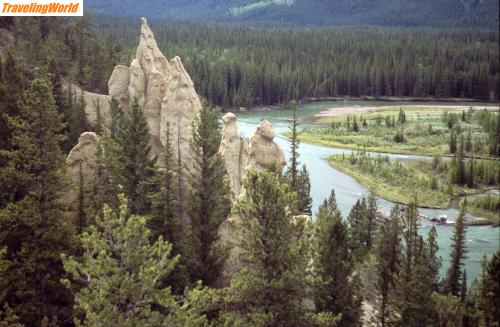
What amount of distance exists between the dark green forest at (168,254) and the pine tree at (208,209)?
0.24 ft

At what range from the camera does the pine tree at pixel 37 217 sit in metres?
26.2

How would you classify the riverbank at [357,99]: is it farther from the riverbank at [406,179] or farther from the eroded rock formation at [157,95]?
the eroded rock formation at [157,95]

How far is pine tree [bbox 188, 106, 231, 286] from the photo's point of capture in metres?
31.8

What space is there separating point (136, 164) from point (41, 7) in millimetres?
11469

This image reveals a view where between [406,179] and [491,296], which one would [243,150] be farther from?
[406,179]

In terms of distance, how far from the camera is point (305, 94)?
179 meters

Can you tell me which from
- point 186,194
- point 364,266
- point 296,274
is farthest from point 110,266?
point 364,266

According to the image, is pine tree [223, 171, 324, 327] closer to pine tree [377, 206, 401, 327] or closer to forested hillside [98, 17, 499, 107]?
pine tree [377, 206, 401, 327]

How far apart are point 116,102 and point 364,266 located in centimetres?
2873

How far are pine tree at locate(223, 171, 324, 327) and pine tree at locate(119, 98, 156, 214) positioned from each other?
39.0ft

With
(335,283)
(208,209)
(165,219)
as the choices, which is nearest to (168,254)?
(335,283)

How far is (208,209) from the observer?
3306 centimetres

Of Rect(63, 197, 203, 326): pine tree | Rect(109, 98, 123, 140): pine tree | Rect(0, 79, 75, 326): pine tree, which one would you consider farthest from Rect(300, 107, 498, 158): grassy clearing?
Rect(63, 197, 203, 326): pine tree

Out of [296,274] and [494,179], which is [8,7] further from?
[494,179]
